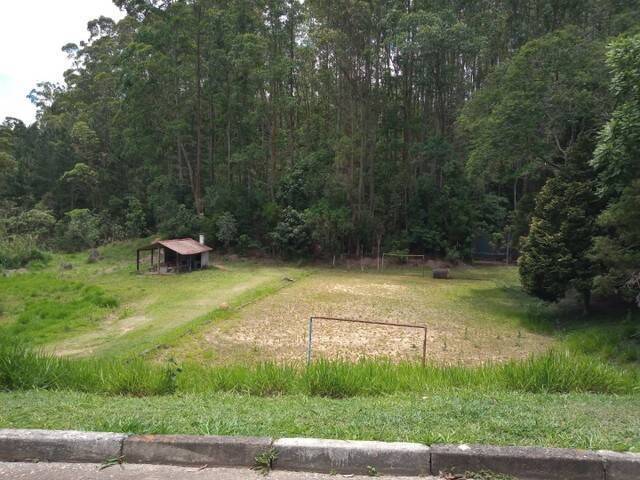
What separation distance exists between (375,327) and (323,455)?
1209 cm

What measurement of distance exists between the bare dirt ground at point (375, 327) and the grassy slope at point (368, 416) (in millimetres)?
5496

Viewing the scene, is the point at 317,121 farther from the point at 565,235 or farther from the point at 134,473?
the point at 134,473

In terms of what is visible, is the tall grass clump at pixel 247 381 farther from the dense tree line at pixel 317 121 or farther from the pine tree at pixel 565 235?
the dense tree line at pixel 317 121

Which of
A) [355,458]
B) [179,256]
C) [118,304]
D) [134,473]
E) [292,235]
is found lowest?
[118,304]

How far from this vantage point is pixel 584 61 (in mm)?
17719

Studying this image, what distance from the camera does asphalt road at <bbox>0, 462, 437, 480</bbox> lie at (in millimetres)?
2969

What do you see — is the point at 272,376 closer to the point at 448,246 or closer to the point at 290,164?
the point at 448,246

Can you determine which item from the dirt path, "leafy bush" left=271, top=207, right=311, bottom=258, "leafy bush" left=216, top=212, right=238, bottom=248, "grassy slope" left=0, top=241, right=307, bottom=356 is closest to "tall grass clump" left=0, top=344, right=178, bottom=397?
"grassy slope" left=0, top=241, right=307, bottom=356

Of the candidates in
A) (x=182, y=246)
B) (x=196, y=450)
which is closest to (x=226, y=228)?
(x=182, y=246)

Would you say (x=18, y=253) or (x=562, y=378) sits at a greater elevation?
(x=562, y=378)

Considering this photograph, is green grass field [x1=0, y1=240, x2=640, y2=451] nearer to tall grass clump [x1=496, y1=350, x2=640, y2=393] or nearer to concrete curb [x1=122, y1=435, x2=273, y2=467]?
tall grass clump [x1=496, y1=350, x2=640, y2=393]

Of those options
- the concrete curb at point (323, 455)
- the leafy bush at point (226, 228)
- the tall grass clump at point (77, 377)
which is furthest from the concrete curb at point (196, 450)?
the leafy bush at point (226, 228)

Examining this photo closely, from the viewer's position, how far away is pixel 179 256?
1019 inches

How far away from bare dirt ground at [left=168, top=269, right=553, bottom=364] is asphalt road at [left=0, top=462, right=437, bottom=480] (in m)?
6.61
